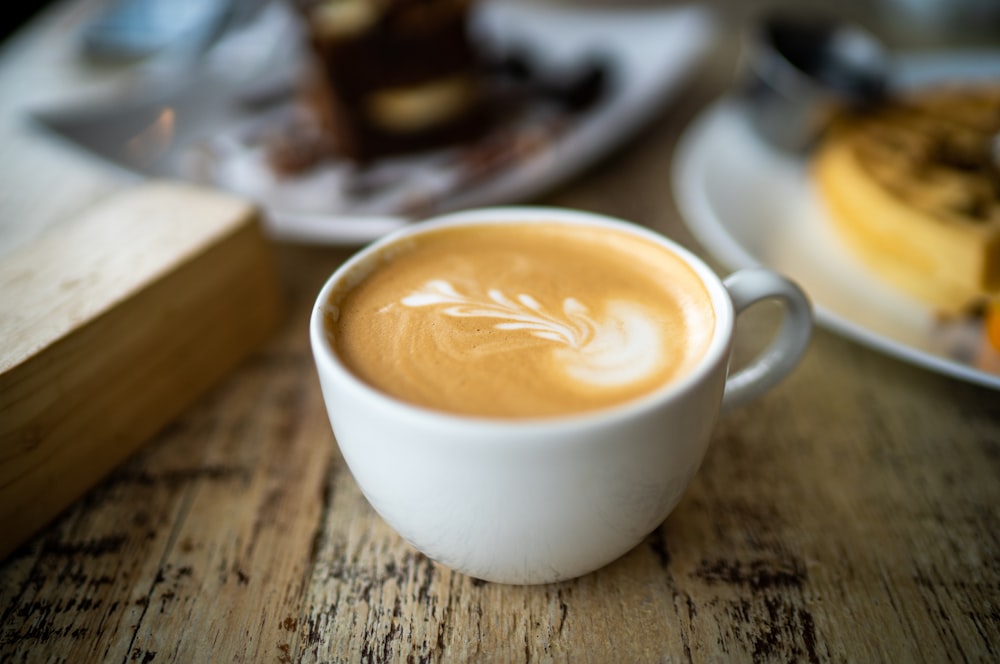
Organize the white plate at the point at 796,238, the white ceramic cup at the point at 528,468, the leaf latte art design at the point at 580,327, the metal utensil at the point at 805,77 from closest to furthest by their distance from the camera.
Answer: the white ceramic cup at the point at 528,468, the leaf latte art design at the point at 580,327, the white plate at the point at 796,238, the metal utensil at the point at 805,77

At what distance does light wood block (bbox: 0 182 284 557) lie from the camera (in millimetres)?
812

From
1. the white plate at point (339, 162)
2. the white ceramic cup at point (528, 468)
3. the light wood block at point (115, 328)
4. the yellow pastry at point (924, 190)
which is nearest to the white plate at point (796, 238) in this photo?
the yellow pastry at point (924, 190)

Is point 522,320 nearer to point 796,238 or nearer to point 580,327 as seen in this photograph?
point 580,327

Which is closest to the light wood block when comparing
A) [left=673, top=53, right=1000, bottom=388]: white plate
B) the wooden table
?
the wooden table

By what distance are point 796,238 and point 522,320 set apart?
81cm

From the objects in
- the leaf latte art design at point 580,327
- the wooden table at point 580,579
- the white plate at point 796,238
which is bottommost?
the white plate at point 796,238

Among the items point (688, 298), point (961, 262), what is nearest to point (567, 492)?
point (688, 298)

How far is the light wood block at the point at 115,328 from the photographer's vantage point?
81 cm

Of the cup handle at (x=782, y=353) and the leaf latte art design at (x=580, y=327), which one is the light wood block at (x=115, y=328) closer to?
the leaf latte art design at (x=580, y=327)

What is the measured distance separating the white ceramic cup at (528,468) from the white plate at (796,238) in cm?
48

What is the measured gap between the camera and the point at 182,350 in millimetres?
1004

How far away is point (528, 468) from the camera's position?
61 cm

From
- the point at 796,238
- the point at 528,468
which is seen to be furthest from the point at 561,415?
the point at 796,238

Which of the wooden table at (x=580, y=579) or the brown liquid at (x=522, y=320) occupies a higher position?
the brown liquid at (x=522, y=320)
